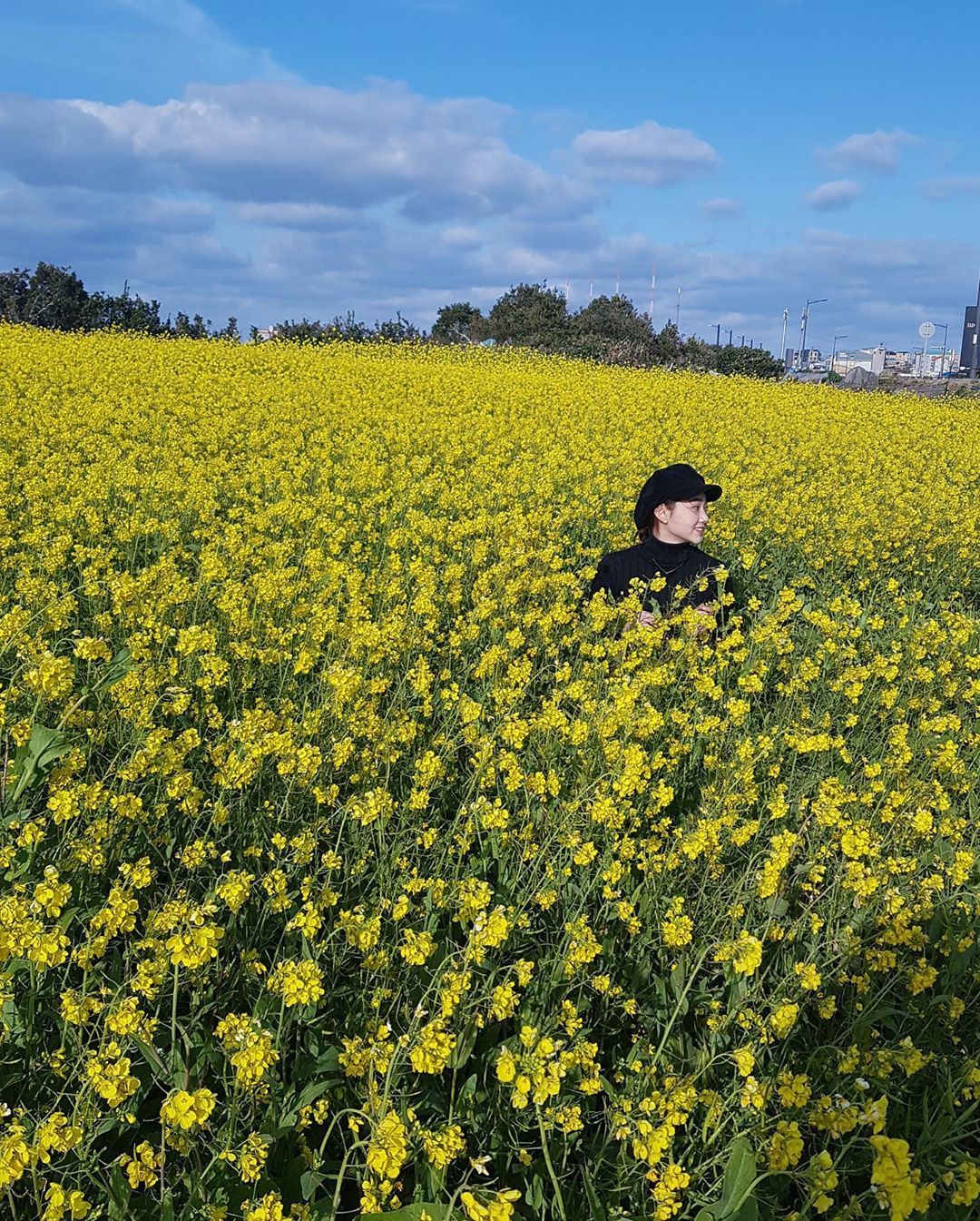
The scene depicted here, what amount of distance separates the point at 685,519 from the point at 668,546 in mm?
219

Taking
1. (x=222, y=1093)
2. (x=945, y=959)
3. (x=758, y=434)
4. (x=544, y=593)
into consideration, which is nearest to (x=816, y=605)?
(x=544, y=593)

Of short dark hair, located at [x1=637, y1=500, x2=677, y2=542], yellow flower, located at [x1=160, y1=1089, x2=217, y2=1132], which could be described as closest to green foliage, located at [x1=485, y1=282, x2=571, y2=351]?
short dark hair, located at [x1=637, y1=500, x2=677, y2=542]

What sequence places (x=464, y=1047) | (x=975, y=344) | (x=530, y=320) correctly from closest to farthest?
(x=464, y=1047)
(x=530, y=320)
(x=975, y=344)

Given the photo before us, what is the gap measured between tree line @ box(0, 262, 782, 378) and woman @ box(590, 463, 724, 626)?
1778 cm

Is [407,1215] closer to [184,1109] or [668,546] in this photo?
[184,1109]

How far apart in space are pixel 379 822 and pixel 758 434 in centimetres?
1031

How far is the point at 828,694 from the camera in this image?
415 cm

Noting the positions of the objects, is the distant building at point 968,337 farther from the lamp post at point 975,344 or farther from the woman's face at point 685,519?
the woman's face at point 685,519

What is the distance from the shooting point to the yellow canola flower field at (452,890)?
1.61m

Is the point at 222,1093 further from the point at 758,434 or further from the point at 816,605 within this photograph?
the point at 758,434

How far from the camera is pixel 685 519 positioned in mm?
4969

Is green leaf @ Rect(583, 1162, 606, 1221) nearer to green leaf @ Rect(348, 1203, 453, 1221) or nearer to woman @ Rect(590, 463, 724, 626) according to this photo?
green leaf @ Rect(348, 1203, 453, 1221)

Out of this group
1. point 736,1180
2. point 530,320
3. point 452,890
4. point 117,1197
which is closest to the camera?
point 117,1197

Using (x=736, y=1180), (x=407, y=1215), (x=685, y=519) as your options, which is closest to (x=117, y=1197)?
(x=407, y=1215)
